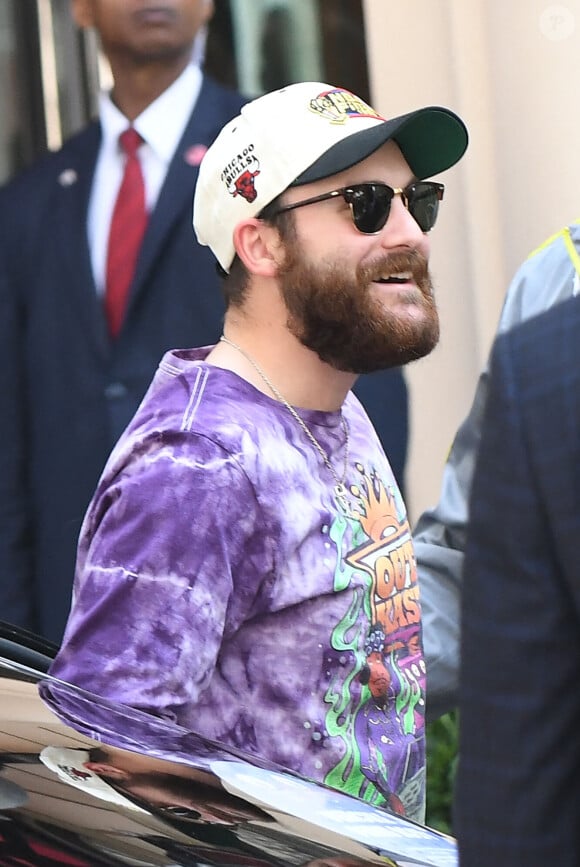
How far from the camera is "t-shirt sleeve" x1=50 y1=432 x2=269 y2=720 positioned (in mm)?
2178

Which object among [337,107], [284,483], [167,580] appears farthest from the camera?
[337,107]

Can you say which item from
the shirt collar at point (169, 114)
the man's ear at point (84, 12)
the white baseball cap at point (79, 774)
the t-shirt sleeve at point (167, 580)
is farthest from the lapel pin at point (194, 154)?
the white baseball cap at point (79, 774)

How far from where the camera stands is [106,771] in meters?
1.92

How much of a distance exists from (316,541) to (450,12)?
319 centimetres

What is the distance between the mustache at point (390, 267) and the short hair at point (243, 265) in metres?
0.13

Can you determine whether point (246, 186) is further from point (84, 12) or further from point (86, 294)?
point (84, 12)

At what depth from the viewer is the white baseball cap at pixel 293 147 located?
2.54 metres

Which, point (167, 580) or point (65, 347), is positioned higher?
point (65, 347)

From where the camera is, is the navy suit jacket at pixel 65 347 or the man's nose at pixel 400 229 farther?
the navy suit jacket at pixel 65 347

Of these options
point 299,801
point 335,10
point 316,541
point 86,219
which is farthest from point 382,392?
point 335,10

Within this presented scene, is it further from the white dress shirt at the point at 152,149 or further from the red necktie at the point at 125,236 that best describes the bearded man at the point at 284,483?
the white dress shirt at the point at 152,149

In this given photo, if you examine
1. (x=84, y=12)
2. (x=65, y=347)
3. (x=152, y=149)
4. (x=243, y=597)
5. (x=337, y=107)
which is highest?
(x=84, y=12)

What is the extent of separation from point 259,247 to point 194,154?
4.61ft

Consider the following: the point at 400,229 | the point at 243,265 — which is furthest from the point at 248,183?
the point at 400,229
